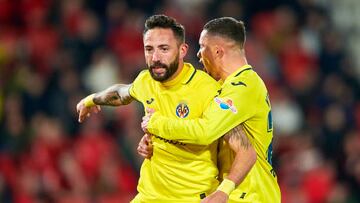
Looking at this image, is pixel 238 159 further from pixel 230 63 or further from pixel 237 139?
pixel 230 63

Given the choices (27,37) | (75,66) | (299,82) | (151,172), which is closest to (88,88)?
(75,66)

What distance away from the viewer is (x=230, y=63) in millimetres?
6672

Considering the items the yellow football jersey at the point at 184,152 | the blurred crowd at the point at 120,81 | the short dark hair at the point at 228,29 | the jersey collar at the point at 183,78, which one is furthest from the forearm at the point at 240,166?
the blurred crowd at the point at 120,81

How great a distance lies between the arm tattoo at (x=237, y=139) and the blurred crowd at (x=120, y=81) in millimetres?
5337

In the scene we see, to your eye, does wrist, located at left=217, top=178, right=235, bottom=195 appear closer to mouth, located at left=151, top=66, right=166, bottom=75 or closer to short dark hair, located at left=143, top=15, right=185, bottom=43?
mouth, located at left=151, top=66, right=166, bottom=75

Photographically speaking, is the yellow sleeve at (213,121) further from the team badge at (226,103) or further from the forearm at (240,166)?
the forearm at (240,166)

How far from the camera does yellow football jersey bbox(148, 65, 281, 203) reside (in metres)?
6.27

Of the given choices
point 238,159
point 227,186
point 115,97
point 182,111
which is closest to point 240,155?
point 238,159

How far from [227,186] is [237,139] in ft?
0.98

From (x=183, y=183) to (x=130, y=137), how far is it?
5.69m

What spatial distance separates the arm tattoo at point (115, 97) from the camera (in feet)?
23.4

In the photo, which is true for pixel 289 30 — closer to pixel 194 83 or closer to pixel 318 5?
pixel 318 5

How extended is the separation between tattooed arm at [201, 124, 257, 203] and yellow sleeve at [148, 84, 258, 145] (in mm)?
71

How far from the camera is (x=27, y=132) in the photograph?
40.3ft
